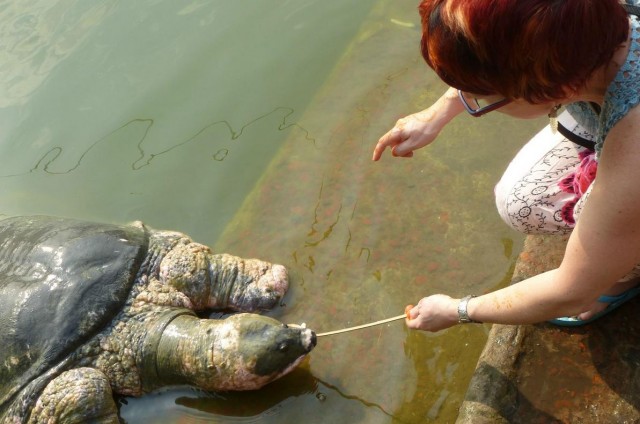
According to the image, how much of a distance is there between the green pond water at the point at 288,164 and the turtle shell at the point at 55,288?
0.42m

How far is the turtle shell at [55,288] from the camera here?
9.40ft

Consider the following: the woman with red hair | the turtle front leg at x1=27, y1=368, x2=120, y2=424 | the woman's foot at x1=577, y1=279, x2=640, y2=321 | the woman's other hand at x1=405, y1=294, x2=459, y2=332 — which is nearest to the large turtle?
the turtle front leg at x1=27, y1=368, x2=120, y2=424

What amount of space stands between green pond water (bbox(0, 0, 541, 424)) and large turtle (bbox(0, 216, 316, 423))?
0.16 m

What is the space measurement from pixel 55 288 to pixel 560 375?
7.06ft

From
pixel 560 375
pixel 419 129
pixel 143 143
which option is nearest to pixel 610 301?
pixel 560 375

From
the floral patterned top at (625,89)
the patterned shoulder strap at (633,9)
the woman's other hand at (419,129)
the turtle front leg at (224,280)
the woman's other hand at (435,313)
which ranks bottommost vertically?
the turtle front leg at (224,280)

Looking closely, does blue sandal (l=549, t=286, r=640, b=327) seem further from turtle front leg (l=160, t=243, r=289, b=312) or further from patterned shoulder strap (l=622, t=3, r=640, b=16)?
turtle front leg (l=160, t=243, r=289, b=312)

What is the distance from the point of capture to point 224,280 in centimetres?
320

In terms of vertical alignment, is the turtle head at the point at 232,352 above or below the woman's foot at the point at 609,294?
below

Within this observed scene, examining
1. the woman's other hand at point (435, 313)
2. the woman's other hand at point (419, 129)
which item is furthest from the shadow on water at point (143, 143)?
the woman's other hand at point (435, 313)

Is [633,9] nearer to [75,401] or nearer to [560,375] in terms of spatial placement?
[560,375]

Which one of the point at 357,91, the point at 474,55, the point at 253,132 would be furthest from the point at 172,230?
the point at 474,55

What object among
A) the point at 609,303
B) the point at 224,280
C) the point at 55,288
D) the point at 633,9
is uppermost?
the point at 633,9

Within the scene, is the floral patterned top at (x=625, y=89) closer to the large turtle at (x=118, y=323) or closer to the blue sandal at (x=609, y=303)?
the blue sandal at (x=609, y=303)
